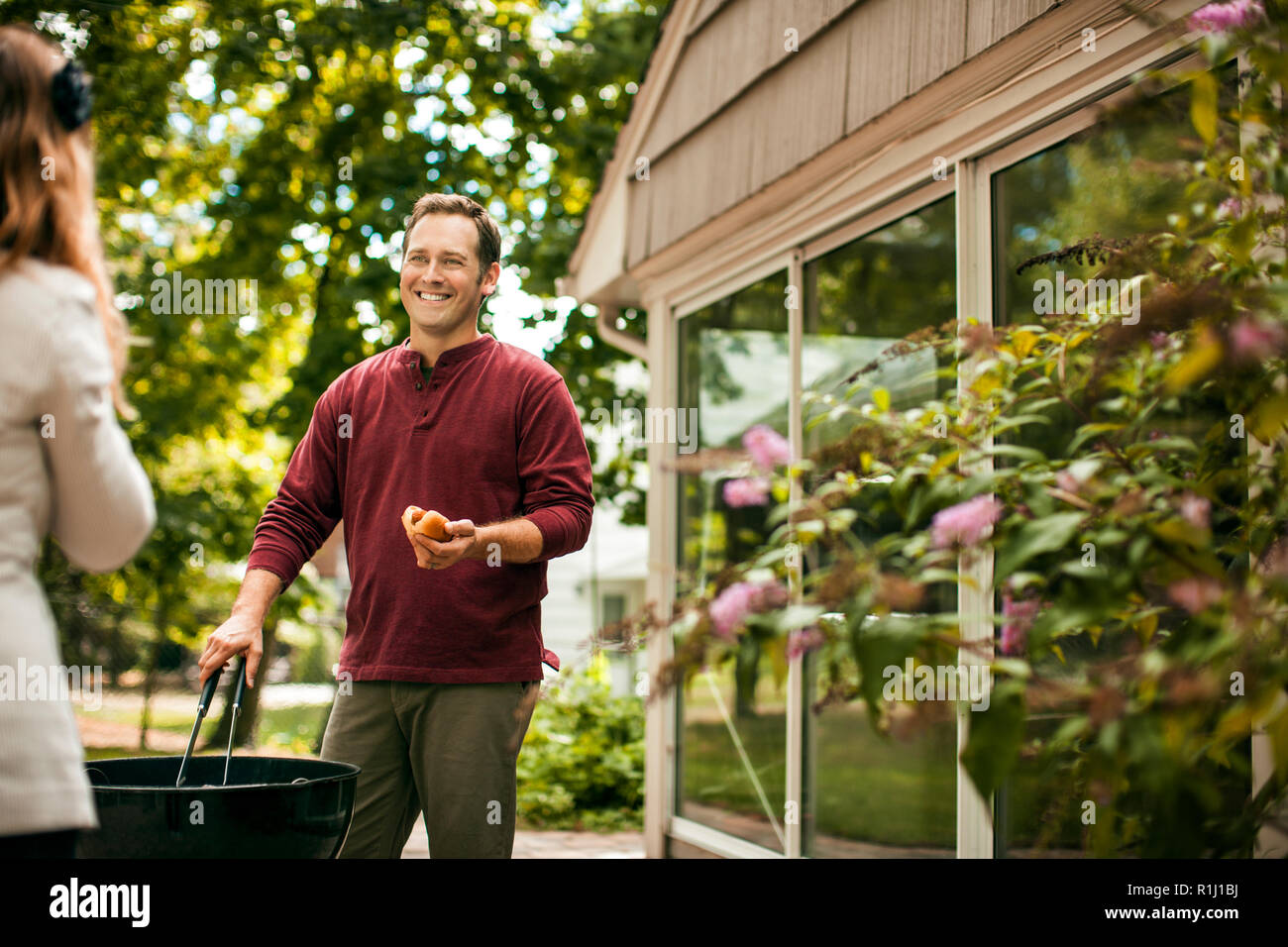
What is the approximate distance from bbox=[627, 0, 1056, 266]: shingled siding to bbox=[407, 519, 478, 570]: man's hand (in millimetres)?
1606

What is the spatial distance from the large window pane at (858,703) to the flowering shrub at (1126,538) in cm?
174

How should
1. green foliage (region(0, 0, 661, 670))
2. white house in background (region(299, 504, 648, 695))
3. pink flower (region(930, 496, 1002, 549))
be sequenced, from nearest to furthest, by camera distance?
pink flower (region(930, 496, 1002, 549)), green foliage (region(0, 0, 661, 670)), white house in background (region(299, 504, 648, 695))

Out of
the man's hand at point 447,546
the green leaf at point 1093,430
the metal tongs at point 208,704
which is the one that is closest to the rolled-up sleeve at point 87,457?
the metal tongs at point 208,704

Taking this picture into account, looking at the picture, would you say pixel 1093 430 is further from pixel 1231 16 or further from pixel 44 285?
pixel 44 285

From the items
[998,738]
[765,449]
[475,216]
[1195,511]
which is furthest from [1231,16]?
[475,216]

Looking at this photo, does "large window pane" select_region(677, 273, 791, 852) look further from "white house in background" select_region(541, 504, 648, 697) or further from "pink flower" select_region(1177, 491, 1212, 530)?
"pink flower" select_region(1177, 491, 1212, 530)

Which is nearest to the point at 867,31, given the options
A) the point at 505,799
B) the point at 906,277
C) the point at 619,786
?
the point at 906,277

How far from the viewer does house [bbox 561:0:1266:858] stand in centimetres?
261

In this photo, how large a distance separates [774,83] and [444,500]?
2149 mm

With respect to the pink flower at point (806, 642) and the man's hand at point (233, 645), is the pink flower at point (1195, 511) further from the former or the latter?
the man's hand at point (233, 645)

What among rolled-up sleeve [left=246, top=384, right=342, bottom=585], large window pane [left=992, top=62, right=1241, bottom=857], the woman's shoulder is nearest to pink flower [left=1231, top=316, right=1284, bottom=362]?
large window pane [left=992, top=62, right=1241, bottom=857]

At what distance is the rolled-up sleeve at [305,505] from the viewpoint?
209 cm
